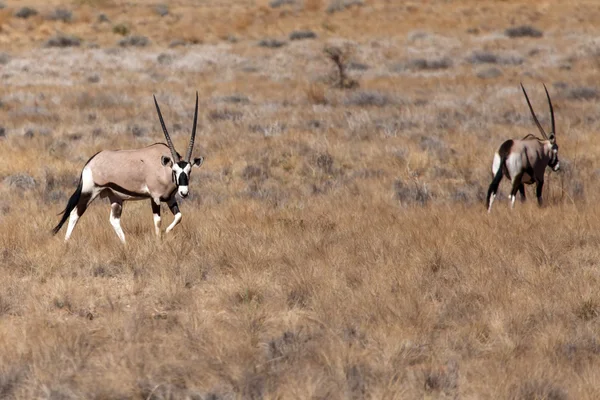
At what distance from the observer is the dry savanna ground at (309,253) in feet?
17.6

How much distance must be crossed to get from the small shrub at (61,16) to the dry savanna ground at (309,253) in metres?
20.1

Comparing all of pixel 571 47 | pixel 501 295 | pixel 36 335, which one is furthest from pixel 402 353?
pixel 571 47

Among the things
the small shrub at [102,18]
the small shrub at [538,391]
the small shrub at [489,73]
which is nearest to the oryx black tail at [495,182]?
the small shrub at [538,391]

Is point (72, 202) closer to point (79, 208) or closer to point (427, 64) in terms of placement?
point (79, 208)

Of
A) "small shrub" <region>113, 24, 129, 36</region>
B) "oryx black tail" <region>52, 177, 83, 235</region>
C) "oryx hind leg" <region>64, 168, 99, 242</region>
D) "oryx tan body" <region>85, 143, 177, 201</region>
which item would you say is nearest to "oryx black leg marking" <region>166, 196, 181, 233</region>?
"oryx tan body" <region>85, 143, 177, 201</region>

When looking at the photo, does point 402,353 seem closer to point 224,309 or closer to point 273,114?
point 224,309

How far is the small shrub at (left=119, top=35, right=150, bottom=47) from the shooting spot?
38.4m

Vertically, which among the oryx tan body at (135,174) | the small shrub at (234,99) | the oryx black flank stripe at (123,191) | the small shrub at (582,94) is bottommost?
the small shrub at (234,99)

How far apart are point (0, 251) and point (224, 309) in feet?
9.90

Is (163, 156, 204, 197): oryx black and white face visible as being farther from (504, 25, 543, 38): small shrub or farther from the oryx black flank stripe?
(504, 25, 543, 38): small shrub

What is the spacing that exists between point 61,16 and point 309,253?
40.6 meters

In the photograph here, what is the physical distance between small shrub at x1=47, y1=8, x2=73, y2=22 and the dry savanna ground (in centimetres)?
2008

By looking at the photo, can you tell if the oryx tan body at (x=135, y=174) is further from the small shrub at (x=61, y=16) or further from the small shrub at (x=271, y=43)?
the small shrub at (x=61, y=16)

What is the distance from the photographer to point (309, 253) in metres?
8.24
